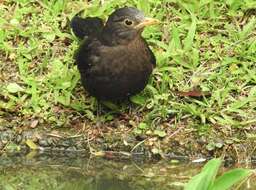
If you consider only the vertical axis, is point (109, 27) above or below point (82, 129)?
above

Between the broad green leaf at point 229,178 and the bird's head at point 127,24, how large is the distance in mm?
2919

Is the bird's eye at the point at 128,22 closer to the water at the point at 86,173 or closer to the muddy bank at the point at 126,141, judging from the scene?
the muddy bank at the point at 126,141

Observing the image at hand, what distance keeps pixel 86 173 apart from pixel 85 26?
150 cm

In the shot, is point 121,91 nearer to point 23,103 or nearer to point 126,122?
point 126,122

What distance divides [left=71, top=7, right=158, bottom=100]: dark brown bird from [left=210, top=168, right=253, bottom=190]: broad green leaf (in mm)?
2798

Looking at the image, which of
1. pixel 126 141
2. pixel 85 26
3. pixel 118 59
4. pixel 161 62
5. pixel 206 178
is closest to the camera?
pixel 206 178

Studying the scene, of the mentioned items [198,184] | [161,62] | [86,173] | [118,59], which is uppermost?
[198,184]

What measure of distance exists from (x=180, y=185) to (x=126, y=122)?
92cm

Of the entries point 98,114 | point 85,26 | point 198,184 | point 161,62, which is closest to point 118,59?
point 98,114

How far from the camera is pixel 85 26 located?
18.0ft

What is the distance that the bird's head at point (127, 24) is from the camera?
15.7 ft

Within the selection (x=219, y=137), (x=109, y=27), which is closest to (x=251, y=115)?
(x=219, y=137)

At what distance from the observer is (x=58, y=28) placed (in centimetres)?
585

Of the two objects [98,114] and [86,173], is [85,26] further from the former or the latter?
[86,173]
